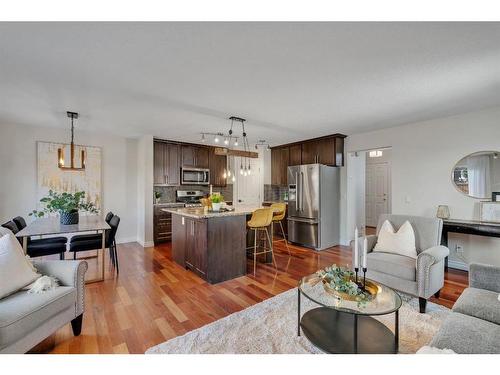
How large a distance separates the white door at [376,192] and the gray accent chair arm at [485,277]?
5212 millimetres

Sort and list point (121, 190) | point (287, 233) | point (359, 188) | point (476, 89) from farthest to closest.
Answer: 1. point (359, 188)
2. point (287, 233)
3. point (121, 190)
4. point (476, 89)

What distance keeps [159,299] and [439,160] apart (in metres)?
4.55

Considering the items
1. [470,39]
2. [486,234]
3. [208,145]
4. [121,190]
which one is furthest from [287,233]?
[470,39]

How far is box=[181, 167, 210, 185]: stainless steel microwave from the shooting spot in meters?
5.71

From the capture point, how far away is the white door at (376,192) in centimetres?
691

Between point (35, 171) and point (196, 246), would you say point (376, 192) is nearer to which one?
point (196, 246)

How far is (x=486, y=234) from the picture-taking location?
300cm

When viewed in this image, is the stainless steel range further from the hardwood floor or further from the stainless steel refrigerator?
the stainless steel refrigerator

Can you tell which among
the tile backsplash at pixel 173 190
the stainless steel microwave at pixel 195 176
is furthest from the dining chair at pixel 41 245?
the stainless steel microwave at pixel 195 176

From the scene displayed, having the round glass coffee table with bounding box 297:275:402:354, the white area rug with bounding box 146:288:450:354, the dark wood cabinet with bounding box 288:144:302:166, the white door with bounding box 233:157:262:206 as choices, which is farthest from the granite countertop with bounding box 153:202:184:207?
the round glass coffee table with bounding box 297:275:402:354

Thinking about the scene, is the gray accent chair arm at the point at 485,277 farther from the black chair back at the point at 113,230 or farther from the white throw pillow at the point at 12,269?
the black chair back at the point at 113,230

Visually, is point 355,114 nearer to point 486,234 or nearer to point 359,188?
point 486,234

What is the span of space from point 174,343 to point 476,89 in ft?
13.0

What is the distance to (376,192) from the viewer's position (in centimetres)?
713
